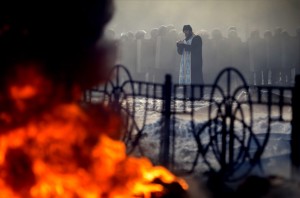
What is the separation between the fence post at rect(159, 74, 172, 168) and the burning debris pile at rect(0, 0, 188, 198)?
0.43 meters

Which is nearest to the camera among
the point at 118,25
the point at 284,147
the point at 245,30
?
the point at 284,147

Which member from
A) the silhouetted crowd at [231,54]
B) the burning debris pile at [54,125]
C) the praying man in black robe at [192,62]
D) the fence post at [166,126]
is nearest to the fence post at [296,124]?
the burning debris pile at [54,125]

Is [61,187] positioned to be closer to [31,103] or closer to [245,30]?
[31,103]

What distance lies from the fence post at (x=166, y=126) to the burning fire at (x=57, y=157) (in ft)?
1.39

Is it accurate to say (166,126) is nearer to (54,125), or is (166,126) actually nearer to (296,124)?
(54,125)

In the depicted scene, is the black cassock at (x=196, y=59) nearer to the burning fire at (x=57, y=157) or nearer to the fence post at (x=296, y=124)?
the burning fire at (x=57, y=157)

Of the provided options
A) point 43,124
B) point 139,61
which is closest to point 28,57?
point 43,124

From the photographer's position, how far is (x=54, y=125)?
6922 mm

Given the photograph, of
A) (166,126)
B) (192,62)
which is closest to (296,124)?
(166,126)

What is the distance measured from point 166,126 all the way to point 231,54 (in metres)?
18.8

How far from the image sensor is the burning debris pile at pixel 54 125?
6102 mm

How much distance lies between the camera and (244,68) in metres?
25.2

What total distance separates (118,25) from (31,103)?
30.3 m

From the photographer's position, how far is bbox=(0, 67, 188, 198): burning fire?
6.04 m
